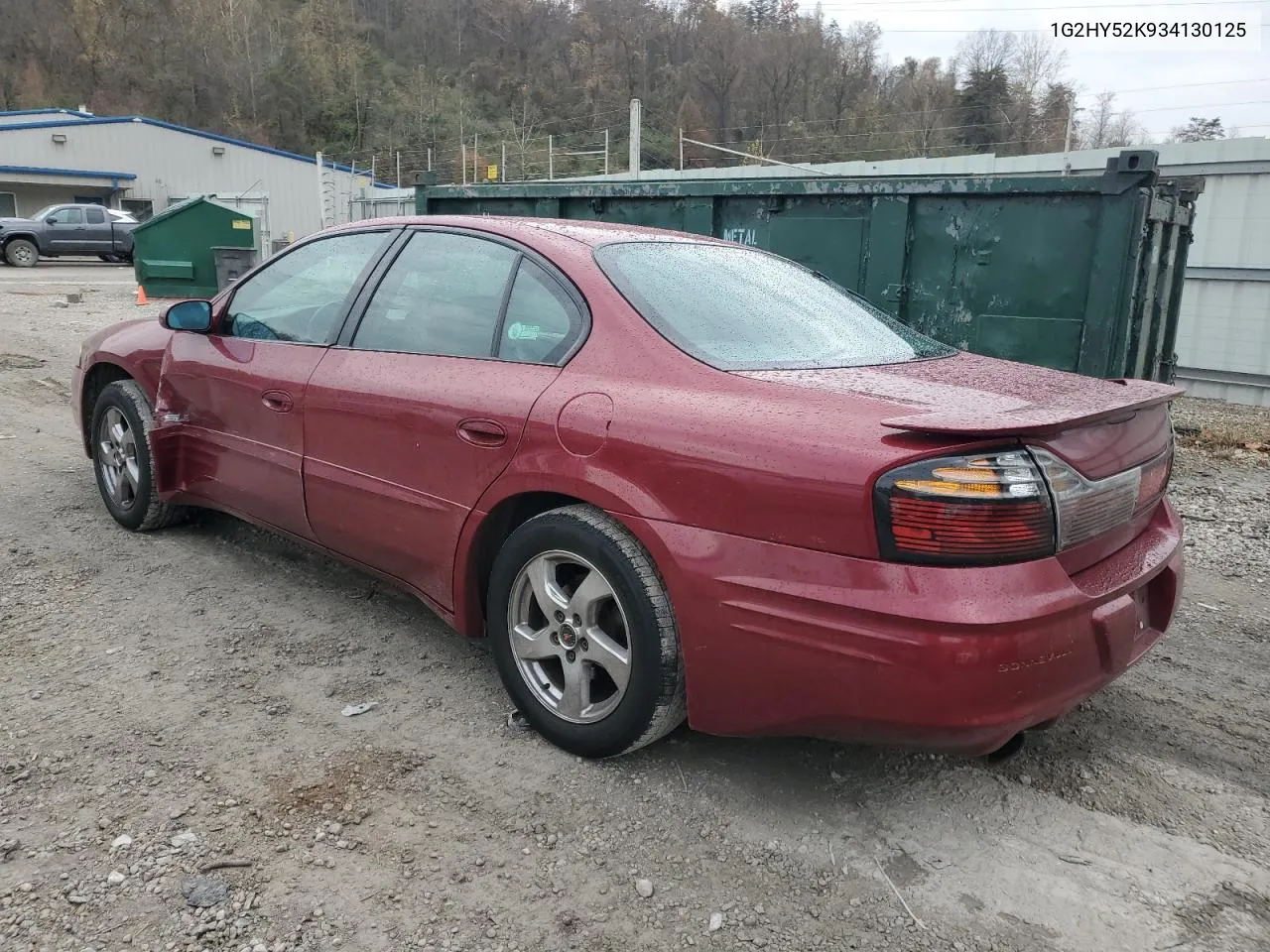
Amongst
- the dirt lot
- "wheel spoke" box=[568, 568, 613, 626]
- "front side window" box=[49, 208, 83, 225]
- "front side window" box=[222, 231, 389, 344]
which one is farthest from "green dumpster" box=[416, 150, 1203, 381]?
"front side window" box=[49, 208, 83, 225]

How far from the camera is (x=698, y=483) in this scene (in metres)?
2.45

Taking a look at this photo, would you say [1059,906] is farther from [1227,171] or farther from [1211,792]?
[1227,171]

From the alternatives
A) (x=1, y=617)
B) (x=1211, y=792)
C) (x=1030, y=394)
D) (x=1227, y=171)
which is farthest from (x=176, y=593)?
(x=1227, y=171)

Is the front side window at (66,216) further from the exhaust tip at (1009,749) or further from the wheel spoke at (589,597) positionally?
the exhaust tip at (1009,749)

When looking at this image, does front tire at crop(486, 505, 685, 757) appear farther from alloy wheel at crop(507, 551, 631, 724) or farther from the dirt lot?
the dirt lot

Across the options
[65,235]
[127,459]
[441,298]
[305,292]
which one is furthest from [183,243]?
[441,298]

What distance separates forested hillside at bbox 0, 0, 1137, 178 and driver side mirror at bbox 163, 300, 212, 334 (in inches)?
1757

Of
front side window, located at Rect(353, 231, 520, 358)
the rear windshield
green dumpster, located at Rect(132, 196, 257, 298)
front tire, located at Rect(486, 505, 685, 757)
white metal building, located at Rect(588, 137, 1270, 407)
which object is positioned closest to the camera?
front tire, located at Rect(486, 505, 685, 757)

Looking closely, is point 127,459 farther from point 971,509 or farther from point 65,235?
point 65,235

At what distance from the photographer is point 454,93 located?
79.9 meters

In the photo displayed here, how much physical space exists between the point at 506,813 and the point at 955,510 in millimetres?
1403

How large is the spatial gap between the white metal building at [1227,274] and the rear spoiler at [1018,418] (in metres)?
8.78

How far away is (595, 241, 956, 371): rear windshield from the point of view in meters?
2.79

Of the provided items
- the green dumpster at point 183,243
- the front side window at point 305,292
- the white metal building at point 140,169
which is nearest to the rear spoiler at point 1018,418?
the front side window at point 305,292
